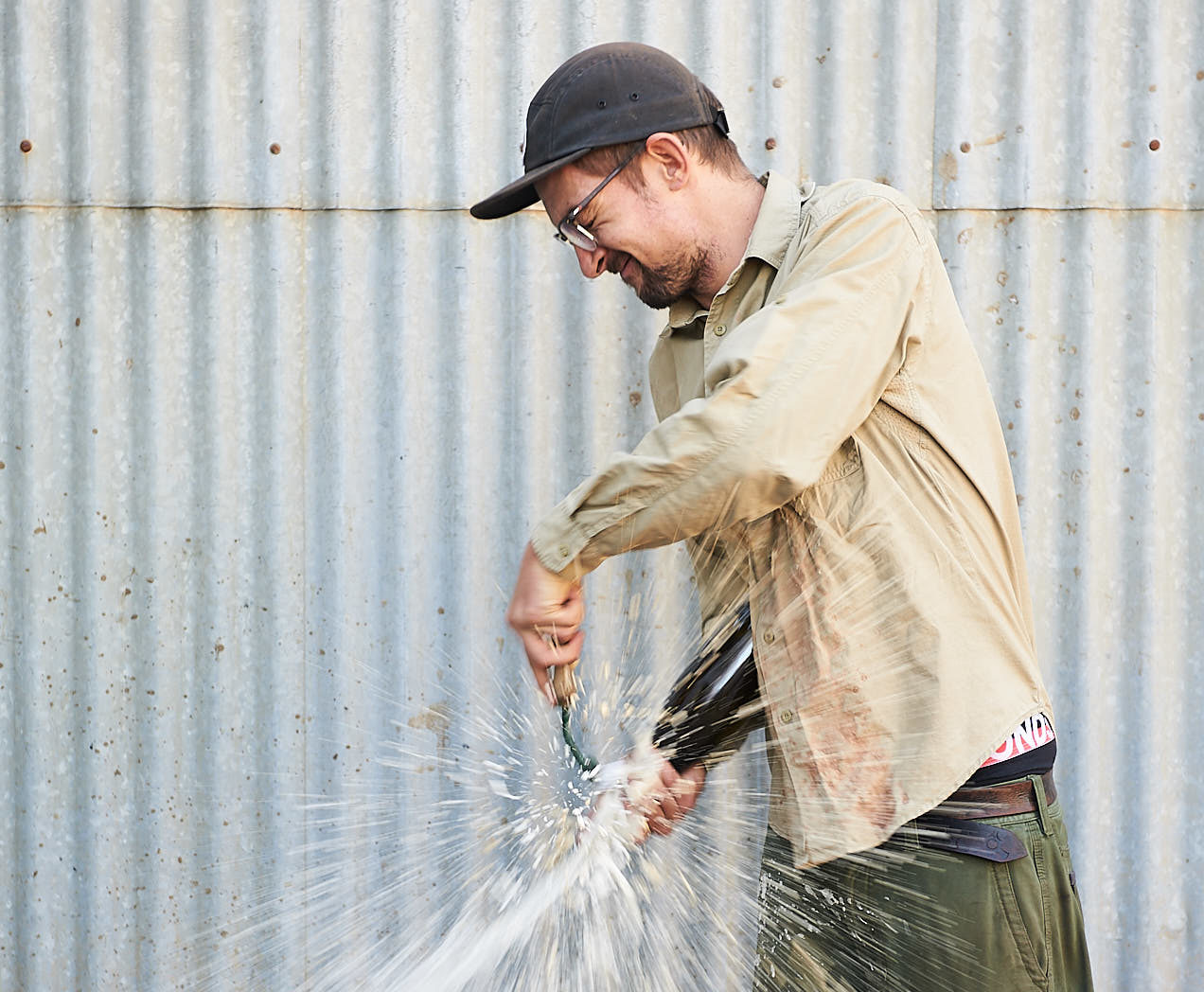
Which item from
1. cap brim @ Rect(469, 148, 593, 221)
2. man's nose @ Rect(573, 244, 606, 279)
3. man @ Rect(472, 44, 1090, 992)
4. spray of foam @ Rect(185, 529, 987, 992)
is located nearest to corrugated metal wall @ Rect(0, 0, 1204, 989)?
spray of foam @ Rect(185, 529, 987, 992)

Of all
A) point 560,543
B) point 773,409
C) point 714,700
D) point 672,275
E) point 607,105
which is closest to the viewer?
point 773,409

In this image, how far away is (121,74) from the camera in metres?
2.50

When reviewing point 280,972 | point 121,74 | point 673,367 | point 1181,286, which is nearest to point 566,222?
point 673,367

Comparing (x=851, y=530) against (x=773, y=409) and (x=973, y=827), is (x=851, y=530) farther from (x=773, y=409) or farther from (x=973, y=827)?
(x=973, y=827)

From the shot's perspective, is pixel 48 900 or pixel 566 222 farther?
pixel 48 900

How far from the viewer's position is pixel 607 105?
5.69 ft

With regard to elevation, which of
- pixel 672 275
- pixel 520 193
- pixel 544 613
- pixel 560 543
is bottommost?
pixel 544 613

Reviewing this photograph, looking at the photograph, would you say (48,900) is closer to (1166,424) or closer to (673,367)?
(673,367)

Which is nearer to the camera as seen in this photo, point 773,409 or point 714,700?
Result: point 773,409

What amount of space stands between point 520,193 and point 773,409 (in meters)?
0.75

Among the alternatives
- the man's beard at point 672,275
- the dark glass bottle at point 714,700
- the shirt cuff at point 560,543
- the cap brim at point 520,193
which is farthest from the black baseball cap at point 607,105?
the dark glass bottle at point 714,700

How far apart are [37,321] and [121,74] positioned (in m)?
0.62

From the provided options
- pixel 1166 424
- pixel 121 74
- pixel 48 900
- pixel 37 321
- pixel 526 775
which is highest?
pixel 121 74

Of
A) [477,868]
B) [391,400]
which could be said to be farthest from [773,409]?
[477,868]
